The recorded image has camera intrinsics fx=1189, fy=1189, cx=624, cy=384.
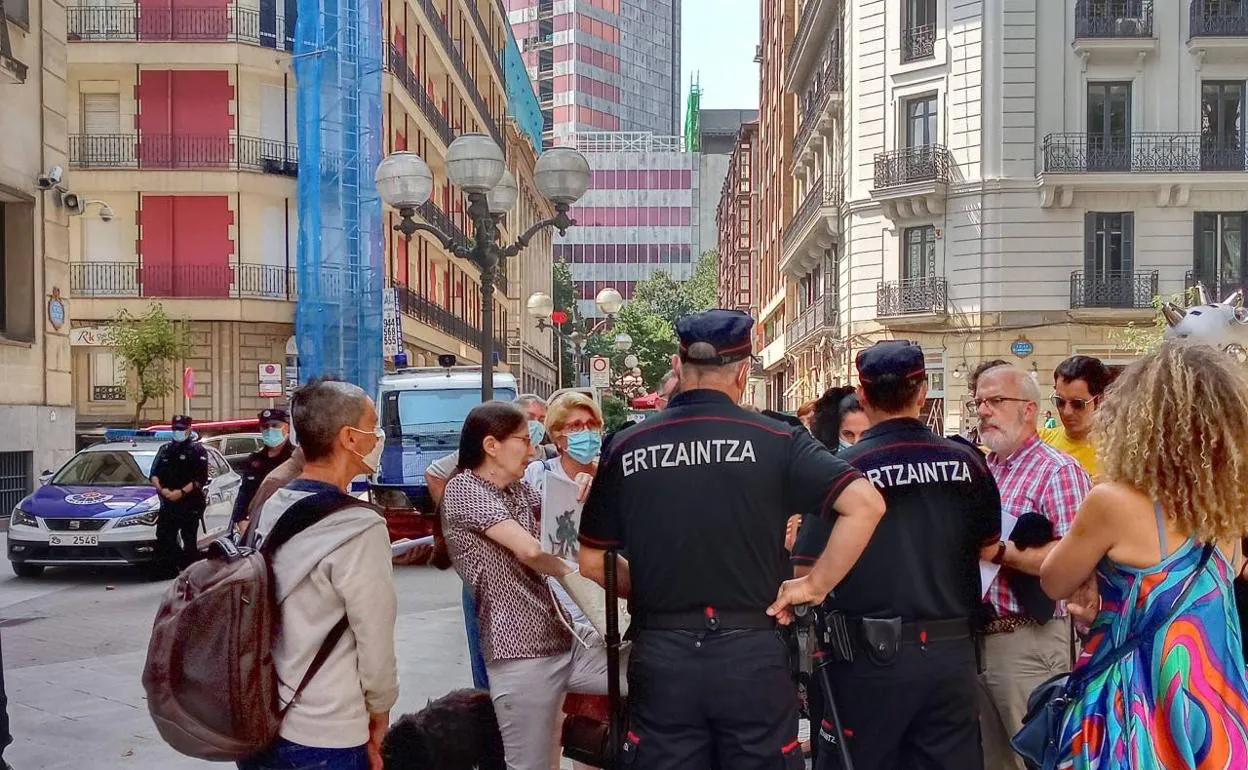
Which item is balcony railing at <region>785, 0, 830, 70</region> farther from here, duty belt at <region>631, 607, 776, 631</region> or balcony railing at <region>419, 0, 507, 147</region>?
duty belt at <region>631, 607, 776, 631</region>

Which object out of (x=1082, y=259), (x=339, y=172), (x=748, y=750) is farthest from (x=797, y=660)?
(x=1082, y=259)

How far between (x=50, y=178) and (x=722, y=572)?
20749mm

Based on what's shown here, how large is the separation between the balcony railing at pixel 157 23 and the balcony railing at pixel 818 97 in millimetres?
18126

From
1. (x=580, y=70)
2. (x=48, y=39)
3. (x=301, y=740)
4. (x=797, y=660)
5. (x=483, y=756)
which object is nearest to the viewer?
(x=301, y=740)

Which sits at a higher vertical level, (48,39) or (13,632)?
(48,39)

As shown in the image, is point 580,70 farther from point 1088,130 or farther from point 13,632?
point 13,632

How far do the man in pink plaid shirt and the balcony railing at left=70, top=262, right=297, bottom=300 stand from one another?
2917 centimetres

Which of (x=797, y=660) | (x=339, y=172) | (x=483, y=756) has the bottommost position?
(x=483, y=756)

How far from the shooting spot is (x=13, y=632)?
1053 cm

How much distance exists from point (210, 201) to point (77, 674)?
25.2 m

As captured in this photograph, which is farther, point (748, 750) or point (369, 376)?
point (369, 376)

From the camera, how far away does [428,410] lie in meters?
17.2

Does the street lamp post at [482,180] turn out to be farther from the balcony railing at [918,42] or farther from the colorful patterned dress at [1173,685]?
the balcony railing at [918,42]

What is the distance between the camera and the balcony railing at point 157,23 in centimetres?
3145
